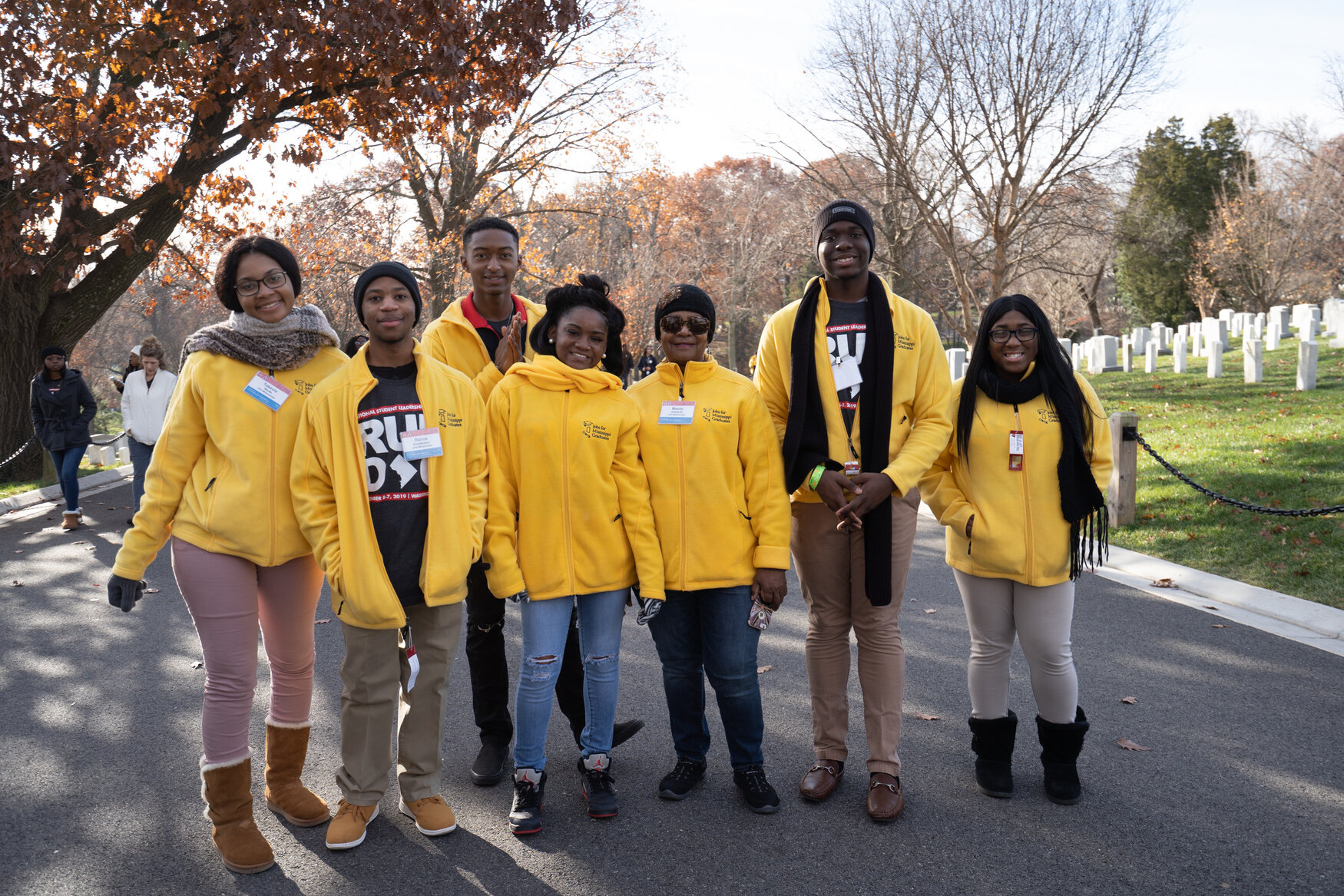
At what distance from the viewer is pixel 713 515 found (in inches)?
138

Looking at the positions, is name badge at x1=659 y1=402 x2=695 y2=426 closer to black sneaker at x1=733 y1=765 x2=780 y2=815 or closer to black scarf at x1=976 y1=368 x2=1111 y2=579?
black scarf at x1=976 y1=368 x2=1111 y2=579

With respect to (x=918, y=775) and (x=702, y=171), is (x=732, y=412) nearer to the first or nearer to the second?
(x=918, y=775)

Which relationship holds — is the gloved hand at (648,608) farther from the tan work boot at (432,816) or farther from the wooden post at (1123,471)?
the wooden post at (1123,471)

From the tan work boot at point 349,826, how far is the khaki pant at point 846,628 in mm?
1778

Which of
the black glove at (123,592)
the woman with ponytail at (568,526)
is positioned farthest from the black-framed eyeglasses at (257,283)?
the black glove at (123,592)

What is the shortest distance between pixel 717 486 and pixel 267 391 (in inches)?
66.8

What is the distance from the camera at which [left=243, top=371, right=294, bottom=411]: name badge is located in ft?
10.8

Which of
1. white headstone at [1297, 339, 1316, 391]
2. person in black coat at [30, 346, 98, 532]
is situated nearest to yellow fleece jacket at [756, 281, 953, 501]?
person in black coat at [30, 346, 98, 532]

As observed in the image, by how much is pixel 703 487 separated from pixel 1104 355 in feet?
76.5

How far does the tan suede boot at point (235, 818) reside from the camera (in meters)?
3.17

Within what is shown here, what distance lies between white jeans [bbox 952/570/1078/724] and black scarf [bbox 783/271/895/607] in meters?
0.46

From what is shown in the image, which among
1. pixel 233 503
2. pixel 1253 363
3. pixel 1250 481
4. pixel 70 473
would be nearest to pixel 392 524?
pixel 233 503

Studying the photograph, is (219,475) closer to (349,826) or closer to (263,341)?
(263,341)

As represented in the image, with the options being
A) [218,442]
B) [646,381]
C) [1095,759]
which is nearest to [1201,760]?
[1095,759]
